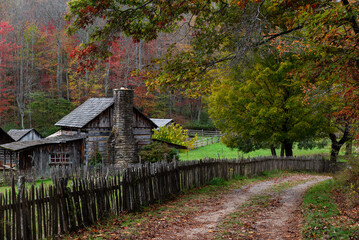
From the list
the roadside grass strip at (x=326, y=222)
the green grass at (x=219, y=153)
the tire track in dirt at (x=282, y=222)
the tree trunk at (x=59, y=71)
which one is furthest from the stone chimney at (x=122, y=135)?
the tree trunk at (x=59, y=71)

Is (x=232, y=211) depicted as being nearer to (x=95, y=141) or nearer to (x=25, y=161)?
(x=95, y=141)

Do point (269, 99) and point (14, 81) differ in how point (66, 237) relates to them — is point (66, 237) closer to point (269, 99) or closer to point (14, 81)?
point (269, 99)

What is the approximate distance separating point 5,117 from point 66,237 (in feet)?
141

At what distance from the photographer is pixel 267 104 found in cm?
2072

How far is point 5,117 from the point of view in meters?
44.5

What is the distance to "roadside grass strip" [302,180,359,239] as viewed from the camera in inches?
265

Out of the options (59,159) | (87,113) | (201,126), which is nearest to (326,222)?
(59,159)

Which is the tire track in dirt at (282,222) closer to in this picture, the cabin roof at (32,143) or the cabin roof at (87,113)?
the cabin roof at (87,113)

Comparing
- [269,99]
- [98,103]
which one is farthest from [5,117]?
[269,99]

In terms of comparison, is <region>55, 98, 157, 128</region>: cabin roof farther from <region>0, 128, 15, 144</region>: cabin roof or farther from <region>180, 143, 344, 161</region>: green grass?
<region>180, 143, 344, 161</region>: green grass

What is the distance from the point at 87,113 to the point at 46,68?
25.6 metres

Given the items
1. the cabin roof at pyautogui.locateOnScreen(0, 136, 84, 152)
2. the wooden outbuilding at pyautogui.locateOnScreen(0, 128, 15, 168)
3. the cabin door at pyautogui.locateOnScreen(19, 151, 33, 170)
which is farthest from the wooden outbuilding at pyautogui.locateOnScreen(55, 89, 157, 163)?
the wooden outbuilding at pyautogui.locateOnScreen(0, 128, 15, 168)

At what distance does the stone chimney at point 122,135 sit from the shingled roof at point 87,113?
1.74 meters

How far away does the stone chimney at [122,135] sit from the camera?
74.3 feet
